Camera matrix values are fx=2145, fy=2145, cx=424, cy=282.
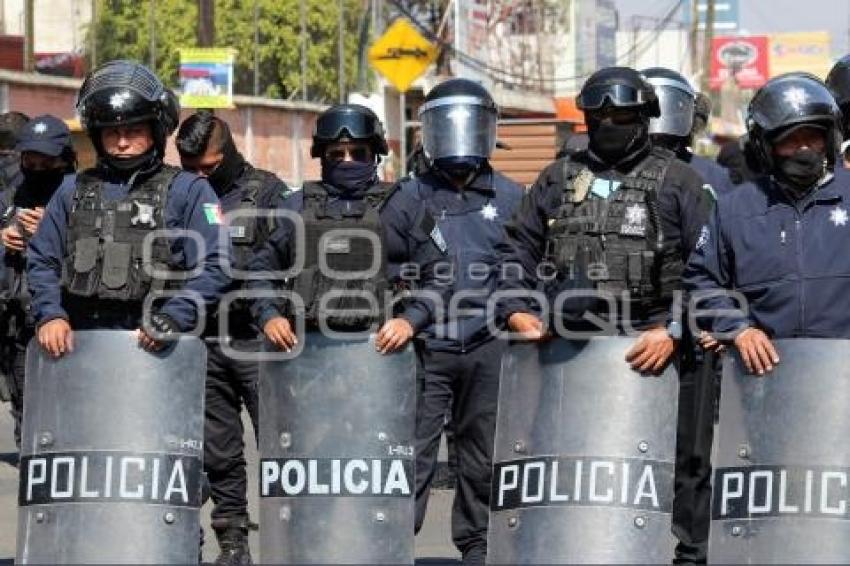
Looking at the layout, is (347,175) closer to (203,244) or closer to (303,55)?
(203,244)

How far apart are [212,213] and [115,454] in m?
1.05

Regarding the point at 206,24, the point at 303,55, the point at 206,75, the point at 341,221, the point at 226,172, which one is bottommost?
the point at 341,221

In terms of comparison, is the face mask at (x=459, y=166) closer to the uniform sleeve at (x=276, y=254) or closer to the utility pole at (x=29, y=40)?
the uniform sleeve at (x=276, y=254)

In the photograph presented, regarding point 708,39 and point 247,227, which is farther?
point 708,39

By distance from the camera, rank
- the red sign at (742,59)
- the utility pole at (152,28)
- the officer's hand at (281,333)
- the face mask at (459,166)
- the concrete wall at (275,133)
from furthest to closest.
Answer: the red sign at (742,59) < the concrete wall at (275,133) < the utility pole at (152,28) < the face mask at (459,166) < the officer's hand at (281,333)

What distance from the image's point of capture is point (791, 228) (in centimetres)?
716

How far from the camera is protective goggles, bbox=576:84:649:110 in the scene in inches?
300

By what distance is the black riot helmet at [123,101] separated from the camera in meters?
7.66

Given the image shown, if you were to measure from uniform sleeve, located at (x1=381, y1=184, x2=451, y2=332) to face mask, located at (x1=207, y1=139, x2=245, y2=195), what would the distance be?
1.12 m

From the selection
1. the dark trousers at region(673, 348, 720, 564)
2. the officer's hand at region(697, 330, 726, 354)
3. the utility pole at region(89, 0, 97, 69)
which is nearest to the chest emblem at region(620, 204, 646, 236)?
the officer's hand at region(697, 330, 726, 354)

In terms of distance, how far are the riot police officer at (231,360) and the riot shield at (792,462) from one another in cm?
→ 265

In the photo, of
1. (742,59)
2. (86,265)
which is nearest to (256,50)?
(86,265)

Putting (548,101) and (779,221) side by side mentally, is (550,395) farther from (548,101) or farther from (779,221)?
(548,101)

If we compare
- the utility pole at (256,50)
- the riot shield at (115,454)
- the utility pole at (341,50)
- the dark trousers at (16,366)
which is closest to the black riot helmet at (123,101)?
the riot shield at (115,454)
